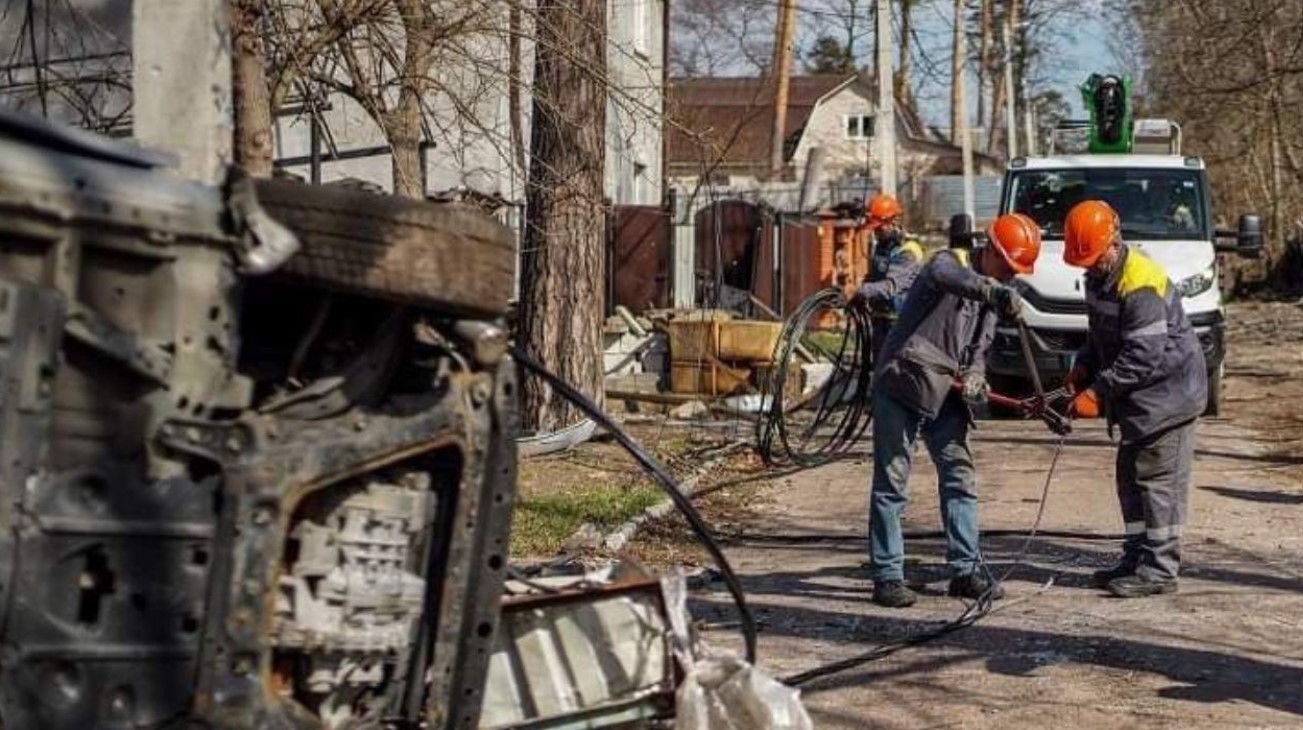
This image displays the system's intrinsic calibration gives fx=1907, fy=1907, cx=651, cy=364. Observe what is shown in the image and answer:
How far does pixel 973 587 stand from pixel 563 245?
20.7 feet

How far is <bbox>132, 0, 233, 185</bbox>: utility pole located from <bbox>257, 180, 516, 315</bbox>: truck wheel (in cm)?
88

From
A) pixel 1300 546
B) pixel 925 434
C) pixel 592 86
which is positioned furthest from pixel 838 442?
pixel 925 434

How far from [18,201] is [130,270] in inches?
12.8

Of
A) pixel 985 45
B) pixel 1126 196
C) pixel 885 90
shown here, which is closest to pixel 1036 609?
pixel 1126 196

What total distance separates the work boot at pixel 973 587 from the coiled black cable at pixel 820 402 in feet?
12.9

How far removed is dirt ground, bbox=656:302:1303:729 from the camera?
7.07m

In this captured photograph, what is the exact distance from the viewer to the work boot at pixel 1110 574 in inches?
365

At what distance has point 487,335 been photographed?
189 inches

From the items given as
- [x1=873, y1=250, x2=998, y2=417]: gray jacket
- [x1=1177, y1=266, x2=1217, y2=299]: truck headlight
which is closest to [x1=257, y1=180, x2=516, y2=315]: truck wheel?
[x1=873, y1=250, x2=998, y2=417]: gray jacket

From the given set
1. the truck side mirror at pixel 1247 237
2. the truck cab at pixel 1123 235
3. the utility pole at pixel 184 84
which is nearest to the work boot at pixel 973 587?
the utility pole at pixel 184 84

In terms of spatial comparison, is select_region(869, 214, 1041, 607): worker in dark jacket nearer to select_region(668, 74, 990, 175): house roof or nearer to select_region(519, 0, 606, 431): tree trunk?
select_region(519, 0, 606, 431): tree trunk

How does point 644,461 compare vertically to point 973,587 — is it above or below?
above

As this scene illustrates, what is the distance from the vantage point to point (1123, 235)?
709 inches

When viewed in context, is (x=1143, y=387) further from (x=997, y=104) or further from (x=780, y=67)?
(x=997, y=104)
